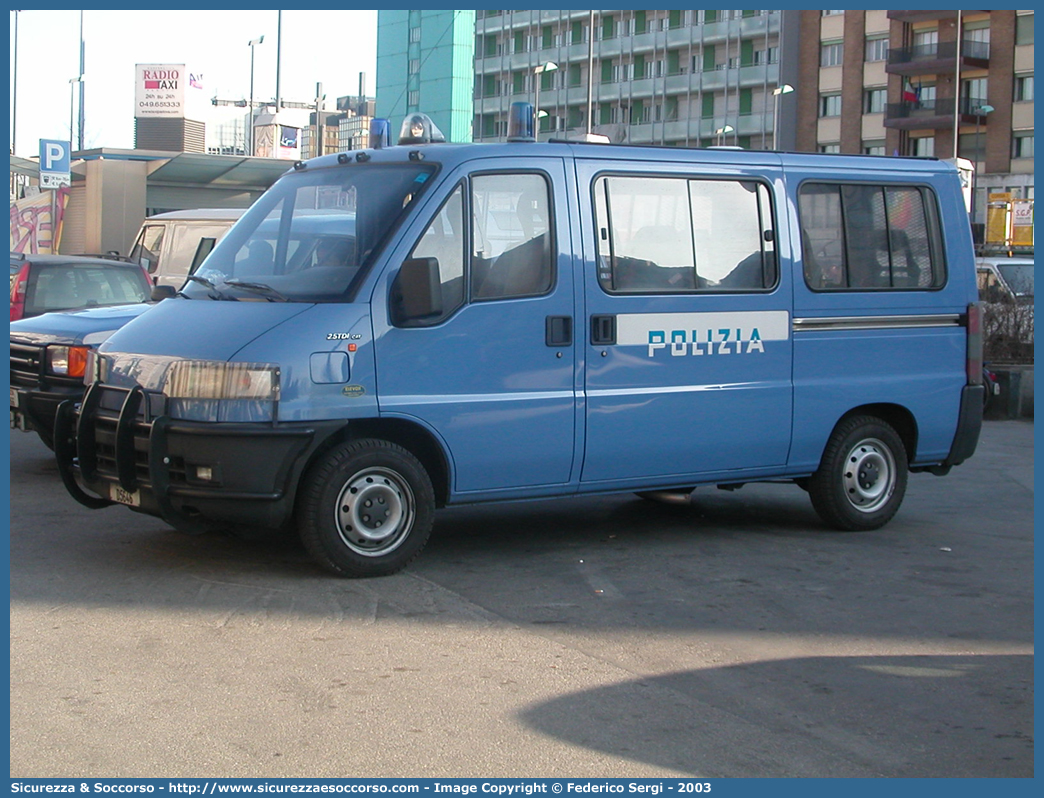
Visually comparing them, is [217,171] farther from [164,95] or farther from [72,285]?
[164,95]

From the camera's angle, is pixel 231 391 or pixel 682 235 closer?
pixel 231 391

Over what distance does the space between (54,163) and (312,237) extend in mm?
24732

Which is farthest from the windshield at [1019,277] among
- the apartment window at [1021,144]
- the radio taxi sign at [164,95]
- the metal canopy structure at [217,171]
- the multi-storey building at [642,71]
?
the radio taxi sign at [164,95]

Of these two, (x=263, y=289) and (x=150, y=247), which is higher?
(x=150, y=247)

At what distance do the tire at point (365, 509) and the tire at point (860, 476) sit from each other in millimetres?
2930

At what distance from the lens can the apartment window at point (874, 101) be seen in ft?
254

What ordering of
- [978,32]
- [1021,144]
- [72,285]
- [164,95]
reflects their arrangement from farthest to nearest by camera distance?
[164,95] → [978,32] → [1021,144] → [72,285]

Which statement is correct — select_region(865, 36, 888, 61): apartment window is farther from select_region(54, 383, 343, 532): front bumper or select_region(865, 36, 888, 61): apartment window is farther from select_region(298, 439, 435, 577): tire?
select_region(54, 383, 343, 532): front bumper

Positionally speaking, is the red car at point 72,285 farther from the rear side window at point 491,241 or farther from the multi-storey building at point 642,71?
the multi-storey building at point 642,71

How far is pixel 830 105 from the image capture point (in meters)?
80.8

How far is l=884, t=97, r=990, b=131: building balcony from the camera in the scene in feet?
232

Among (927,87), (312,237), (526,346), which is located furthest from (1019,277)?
(927,87)

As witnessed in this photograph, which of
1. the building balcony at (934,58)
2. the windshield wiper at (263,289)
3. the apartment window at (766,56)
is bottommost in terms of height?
the windshield wiper at (263,289)

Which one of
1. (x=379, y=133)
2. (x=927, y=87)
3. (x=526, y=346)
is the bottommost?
(x=526, y=346)
